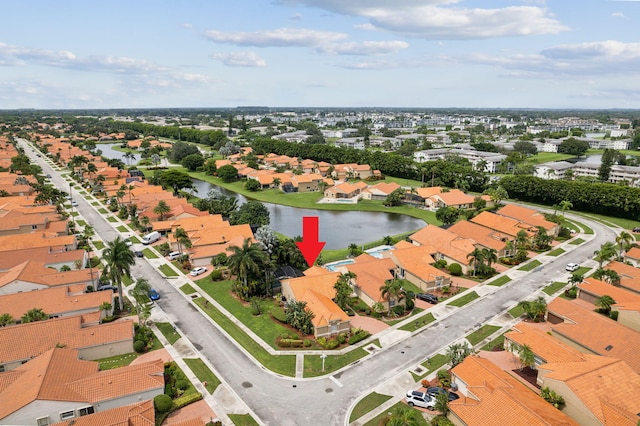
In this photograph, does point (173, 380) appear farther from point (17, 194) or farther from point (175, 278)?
point (17, 194)

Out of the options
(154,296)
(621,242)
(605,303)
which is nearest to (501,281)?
(605,303)

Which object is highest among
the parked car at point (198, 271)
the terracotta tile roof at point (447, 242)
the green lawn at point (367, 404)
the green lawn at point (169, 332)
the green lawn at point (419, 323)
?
the terracotta tile roof at point (447, 242)

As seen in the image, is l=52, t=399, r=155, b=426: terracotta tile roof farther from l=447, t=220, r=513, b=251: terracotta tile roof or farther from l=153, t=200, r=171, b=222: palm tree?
l=447, t=220, r=513, b=251: terracotta tile roof

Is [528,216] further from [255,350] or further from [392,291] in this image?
[255,350]

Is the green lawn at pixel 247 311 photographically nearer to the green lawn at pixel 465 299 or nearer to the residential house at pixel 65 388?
the residential house at pixel 65 388

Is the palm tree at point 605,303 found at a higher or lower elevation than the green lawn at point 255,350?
higher

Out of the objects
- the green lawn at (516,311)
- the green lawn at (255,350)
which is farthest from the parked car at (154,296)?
the green lawn at (516,311)

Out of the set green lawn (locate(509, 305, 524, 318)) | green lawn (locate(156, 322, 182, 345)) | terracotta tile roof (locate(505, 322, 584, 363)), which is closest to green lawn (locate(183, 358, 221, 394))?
green lawn (locate(156, 322, 182, 345))
